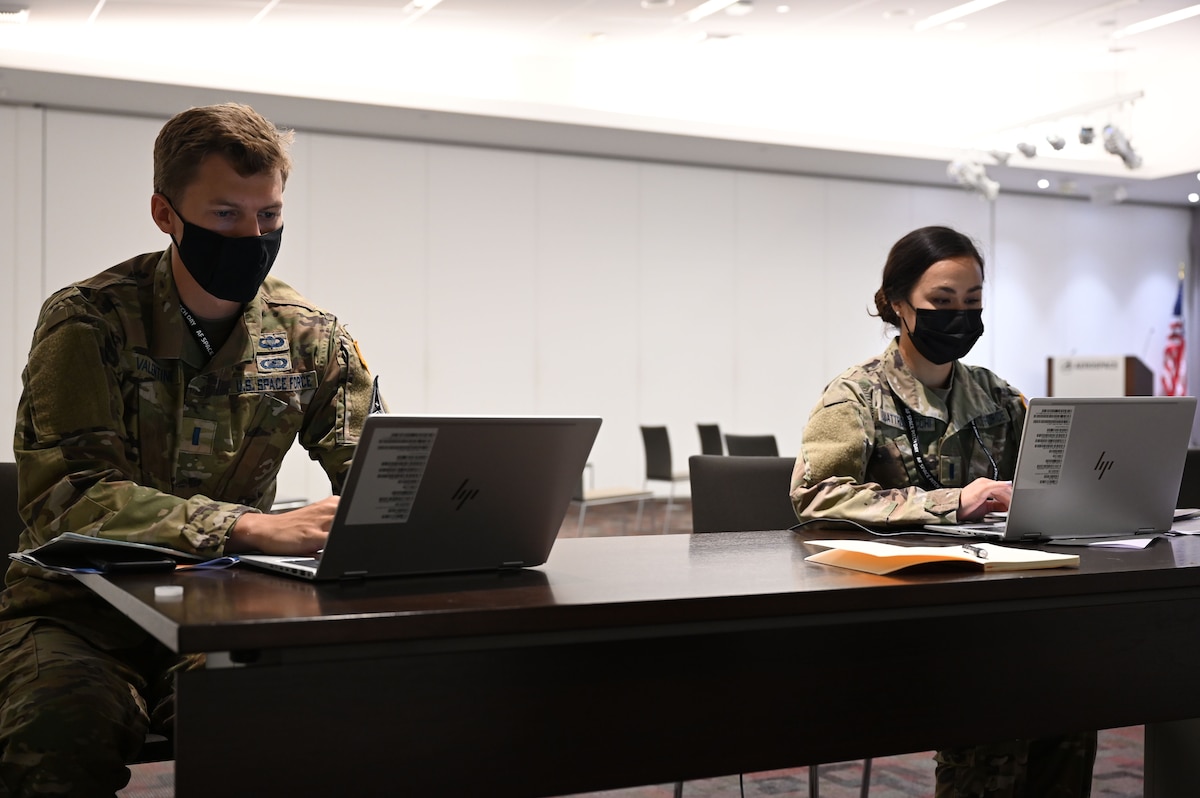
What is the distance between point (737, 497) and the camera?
9.05 ft

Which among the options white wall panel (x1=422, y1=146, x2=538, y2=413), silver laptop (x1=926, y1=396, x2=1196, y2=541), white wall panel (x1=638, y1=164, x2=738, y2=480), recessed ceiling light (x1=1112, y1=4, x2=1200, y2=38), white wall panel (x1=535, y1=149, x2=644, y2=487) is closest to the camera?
silver laptop (x1=926, y1=396, x2=1196, y2=541)

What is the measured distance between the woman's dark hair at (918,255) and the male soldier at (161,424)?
127 centimetres

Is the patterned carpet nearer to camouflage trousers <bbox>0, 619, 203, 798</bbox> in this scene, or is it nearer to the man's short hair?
camouflage trousers <bbox>0, 619, 203, 798</bbox>

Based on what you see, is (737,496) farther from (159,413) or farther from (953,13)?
(953,13)

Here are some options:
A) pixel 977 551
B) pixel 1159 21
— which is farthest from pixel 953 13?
pixel 977 551

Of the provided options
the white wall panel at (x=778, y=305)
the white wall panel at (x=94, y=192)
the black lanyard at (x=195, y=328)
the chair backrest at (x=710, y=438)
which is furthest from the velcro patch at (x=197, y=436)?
the white wall panel at (x=778, y=305)

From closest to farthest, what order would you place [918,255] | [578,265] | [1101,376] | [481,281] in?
1. [918,255]
2. [481,281]
3. [578,265]
4. [1101,376]

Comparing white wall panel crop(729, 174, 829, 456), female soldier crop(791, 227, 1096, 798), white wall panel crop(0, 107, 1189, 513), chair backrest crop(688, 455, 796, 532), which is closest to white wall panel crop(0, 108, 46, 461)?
white wall panel crop(0, 107, 1189, 513)

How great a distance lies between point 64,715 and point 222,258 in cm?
73

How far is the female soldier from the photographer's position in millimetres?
2289

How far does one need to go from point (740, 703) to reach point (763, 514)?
1.32 m

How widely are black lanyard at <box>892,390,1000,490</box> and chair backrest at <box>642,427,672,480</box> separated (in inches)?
216

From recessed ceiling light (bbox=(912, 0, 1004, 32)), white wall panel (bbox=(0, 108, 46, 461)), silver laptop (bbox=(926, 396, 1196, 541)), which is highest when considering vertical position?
recessed ceiling light (bbox=(912, 0, 1004, 32))

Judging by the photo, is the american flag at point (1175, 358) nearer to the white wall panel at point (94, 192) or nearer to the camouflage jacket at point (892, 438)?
the white wall panel at point (94, 192)
